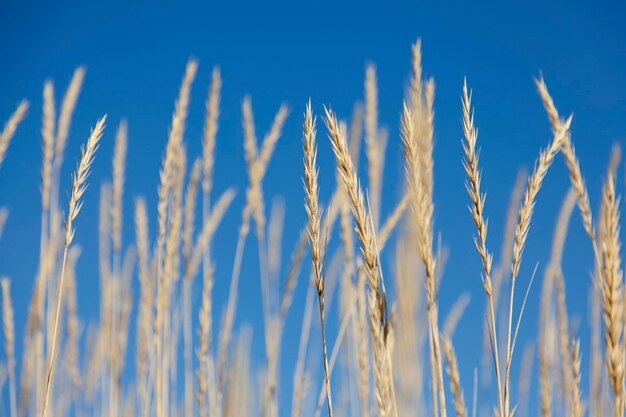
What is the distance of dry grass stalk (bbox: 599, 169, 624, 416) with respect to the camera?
0.92 meters

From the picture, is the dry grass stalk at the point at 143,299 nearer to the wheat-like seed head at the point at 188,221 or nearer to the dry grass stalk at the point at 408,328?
the wheat-like seed head at the point at 188,221

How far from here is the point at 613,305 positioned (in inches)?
36.7

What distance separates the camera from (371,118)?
82.0 inches

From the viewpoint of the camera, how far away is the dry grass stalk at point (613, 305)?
0.92 m

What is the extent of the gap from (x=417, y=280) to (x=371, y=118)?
788 millimetres

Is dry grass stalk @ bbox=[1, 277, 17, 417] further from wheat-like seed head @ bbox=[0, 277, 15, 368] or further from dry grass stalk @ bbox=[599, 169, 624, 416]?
dry grass stalk @ bbox=[599, 169, 624, 416]

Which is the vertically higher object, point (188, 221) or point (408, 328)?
point (188, 221)

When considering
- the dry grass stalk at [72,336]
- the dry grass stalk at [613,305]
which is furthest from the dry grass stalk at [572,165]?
the dry grass stalk at [72,336]

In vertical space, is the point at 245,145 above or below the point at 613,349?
above

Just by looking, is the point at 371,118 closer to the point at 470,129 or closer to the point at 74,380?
the point at 470,129

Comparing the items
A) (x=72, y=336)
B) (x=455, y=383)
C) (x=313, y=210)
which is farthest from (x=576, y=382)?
(x=72, y=336)

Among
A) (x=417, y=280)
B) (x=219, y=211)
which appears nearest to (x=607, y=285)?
(x=417, y=280)

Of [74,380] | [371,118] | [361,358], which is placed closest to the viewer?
[361,358]

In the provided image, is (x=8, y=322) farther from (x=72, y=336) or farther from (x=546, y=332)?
(x=546, y=332)
